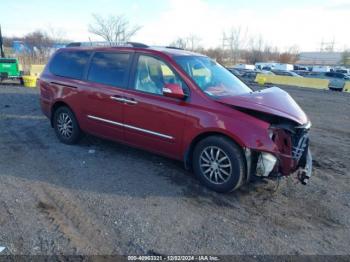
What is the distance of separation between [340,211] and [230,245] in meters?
1.69

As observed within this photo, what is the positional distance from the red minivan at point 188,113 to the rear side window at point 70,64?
0.07 ft

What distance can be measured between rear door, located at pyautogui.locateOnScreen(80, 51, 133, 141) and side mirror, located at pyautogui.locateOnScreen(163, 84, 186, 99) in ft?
3.06

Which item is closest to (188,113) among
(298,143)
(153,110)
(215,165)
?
(153,110)

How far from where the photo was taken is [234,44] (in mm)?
81438

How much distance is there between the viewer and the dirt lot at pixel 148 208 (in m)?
3.01

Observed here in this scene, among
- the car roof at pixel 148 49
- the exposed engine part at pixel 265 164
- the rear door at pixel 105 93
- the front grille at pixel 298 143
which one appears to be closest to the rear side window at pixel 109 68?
the rear door at pixel 105 93

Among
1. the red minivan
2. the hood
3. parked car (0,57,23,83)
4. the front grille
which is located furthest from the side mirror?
parked car (0,57,23,83)

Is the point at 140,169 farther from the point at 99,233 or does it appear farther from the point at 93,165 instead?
the point at 99,233

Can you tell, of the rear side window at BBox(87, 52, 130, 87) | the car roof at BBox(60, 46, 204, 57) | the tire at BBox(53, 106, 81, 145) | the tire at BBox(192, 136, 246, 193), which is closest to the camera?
the tire at BBox(192, 136, 246, 193)

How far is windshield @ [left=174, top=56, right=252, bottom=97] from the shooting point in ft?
14.2

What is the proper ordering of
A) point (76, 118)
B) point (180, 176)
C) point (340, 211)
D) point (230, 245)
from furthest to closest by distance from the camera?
point (76, 118)
point (180, 176)
point (340, 211)
point (230, 245)

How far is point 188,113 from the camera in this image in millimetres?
4133

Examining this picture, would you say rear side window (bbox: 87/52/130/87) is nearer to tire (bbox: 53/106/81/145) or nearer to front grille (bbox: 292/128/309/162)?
tire (bbox: 53/106/81/145)

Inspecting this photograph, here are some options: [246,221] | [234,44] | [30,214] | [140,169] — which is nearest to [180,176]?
[140,169]
